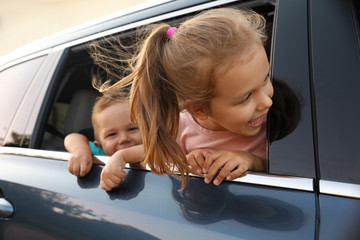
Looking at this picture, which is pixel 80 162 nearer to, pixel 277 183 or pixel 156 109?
pixel 156 109

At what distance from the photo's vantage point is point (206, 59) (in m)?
1.43

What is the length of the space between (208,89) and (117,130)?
0.88 meters

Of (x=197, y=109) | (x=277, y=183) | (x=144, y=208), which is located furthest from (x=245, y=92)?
(x=144, y=208)

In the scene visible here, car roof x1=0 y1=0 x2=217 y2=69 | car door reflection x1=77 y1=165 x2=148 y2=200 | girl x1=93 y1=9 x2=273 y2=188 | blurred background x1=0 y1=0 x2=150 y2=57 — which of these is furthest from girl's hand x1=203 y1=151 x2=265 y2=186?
blurred background x1=0 y1=0 x2=150 y2=57

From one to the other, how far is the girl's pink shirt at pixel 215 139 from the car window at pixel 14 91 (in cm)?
91

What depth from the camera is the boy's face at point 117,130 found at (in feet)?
7.14

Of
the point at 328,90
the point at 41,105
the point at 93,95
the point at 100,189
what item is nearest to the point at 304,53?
the point at 328,90

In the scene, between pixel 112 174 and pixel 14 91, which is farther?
pixel 14 91

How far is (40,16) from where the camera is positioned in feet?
48.4

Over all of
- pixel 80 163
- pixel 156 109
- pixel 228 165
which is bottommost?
pixel 228 165

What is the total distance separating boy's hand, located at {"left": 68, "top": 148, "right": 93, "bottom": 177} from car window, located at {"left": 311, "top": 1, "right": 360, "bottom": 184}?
3.03 ft

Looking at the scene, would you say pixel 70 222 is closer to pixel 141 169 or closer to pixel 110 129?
pixel 141 169

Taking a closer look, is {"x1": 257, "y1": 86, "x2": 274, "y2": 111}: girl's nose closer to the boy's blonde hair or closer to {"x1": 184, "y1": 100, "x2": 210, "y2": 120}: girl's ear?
{"x1": 184, "y1": 100, "x2": 210, "y2": 120}: girl's ear

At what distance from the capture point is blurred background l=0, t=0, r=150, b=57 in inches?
520
